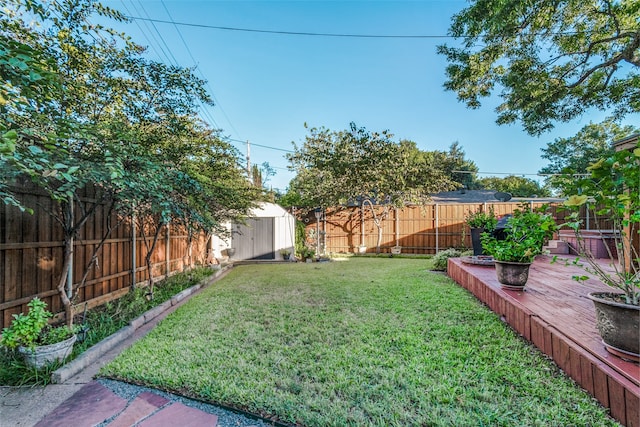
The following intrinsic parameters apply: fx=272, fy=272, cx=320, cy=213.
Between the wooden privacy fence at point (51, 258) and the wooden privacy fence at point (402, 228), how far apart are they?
7024mm

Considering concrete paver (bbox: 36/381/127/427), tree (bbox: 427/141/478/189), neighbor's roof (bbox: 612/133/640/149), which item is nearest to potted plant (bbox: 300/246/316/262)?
concrete paver (bbox: 36/381/127/427)

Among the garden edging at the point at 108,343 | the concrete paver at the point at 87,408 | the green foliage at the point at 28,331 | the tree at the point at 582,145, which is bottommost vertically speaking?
the concrete paver at the point at 87,408

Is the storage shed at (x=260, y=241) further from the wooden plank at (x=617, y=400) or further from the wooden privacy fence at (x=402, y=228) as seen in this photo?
the wooden plank at (x=617, y=400)

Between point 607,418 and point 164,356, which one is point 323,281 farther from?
point 607,418

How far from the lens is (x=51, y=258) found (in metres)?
3.13

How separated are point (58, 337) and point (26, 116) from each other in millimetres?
1957

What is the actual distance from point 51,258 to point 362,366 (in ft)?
11.9

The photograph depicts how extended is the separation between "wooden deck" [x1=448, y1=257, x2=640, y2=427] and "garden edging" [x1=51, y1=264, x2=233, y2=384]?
150 inches

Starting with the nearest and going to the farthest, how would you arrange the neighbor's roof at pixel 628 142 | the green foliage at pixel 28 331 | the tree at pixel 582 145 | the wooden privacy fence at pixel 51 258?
1. the green foliage at pixel 28 331
2. the wooden privacy fence at pixel 51 258
3. the neighbor's roof at pixel 628 142
4. the tree at pixel 582 145

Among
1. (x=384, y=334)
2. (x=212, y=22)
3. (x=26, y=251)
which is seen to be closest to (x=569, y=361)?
(x=384, y=334)

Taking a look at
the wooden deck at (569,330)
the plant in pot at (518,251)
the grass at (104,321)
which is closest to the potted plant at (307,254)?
the grass at (104,321)

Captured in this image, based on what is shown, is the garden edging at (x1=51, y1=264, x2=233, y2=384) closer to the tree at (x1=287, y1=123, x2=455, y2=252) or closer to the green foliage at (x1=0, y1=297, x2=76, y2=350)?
Answer: the green foliage at (x1=0, y1=297, x2=76, y2=350)

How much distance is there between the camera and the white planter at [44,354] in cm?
221

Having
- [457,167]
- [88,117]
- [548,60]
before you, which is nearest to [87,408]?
[88,117]
